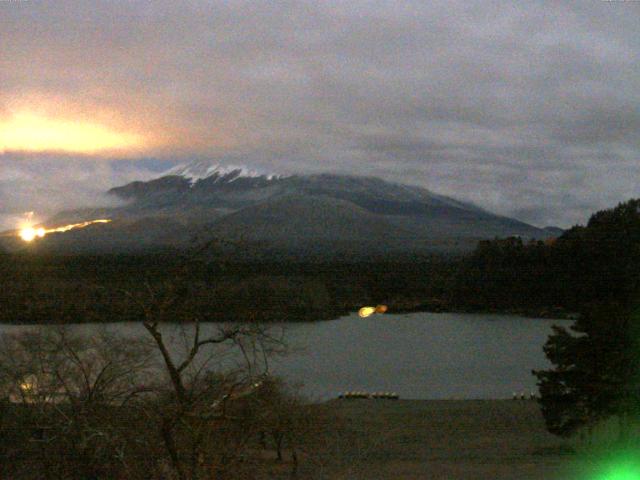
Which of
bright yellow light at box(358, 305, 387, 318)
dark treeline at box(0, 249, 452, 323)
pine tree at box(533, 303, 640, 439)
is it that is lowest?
pine tree at box(533, 303, 640, 439)

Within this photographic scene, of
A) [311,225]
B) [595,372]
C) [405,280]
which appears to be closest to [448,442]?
[595,372]

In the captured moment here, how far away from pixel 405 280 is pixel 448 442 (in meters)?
46.2

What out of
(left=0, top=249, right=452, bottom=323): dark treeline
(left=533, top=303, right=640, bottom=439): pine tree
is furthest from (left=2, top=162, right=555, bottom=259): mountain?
(left=533, top=303, right=640, bottom=439): pine tree

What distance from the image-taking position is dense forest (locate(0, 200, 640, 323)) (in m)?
21.3

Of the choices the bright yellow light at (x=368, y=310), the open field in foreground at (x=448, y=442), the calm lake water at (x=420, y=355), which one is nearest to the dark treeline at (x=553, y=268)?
the calm lake water at (x=420, y=355)

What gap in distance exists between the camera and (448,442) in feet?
56.2

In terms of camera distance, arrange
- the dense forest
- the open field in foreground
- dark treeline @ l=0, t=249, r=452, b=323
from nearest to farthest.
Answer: dark treeline @ l=0, t=249, r=452, b=323
the open field in foreground
the dense forest

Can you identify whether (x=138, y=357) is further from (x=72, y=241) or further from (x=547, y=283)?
(x=72, y=241)

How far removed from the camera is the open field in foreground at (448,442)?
12.0 metres

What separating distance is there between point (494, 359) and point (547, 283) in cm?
1384

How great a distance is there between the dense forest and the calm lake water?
1.73m

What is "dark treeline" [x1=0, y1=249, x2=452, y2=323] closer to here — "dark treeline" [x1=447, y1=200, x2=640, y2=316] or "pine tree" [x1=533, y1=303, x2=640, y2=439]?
"dark treeline" [x1=447, y1=200, x2=640, y2=316]

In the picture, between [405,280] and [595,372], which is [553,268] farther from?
[595,372]

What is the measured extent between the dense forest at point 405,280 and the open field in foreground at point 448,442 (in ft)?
10.9
